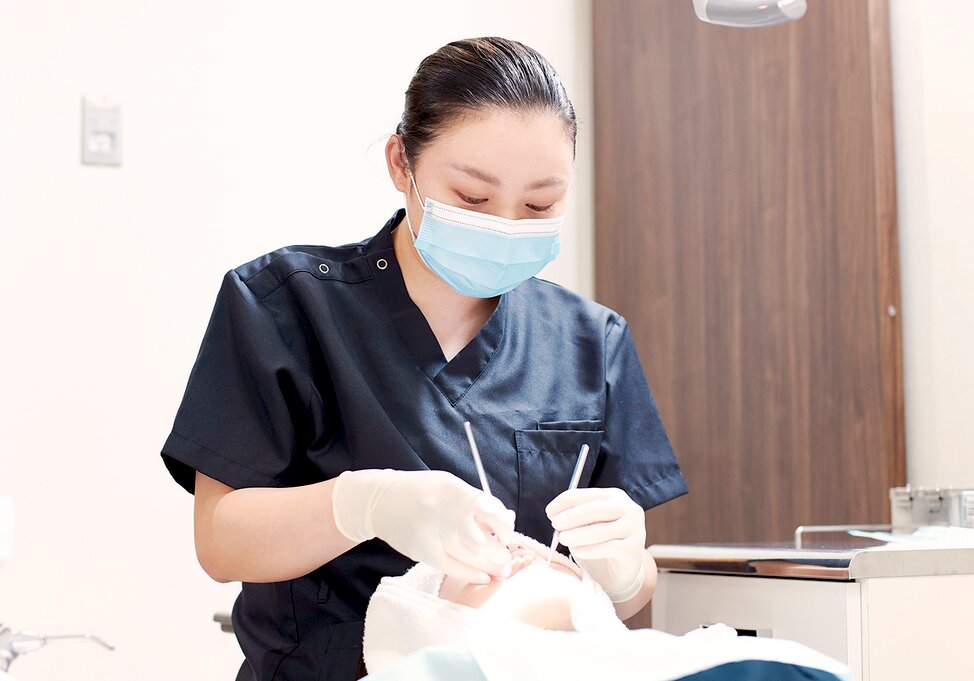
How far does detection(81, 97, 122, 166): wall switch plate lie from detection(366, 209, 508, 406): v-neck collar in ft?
3.16

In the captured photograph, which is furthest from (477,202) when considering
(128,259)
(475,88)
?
(128,259)

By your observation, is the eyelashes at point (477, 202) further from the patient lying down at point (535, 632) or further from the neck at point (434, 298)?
the patient lying down at point (535, 632)

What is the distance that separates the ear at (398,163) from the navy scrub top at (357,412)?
87 mm

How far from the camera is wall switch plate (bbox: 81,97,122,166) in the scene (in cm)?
213

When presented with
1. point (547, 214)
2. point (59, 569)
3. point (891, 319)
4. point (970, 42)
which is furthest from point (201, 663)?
point (970, 42)

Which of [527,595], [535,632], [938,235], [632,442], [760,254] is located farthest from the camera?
[760,254]

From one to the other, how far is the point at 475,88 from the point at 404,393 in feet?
1.22

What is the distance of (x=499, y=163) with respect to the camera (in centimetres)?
128

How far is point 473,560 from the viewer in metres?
1.03

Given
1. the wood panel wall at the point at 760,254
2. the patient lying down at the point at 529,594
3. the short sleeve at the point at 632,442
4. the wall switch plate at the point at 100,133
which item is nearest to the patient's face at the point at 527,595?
the patient lying down at the point at 529,594

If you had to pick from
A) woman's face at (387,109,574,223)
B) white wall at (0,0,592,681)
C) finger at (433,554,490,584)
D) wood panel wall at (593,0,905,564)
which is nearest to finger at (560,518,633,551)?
finger at (433,554,490,584)

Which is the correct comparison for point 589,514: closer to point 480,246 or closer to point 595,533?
point 595,533

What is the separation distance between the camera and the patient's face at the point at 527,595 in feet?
3.32

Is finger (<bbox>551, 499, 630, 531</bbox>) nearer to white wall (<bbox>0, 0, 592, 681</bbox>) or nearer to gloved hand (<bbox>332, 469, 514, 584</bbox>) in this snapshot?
gloved hand (<bbox>332, 469, 514, 584</bbox>)
